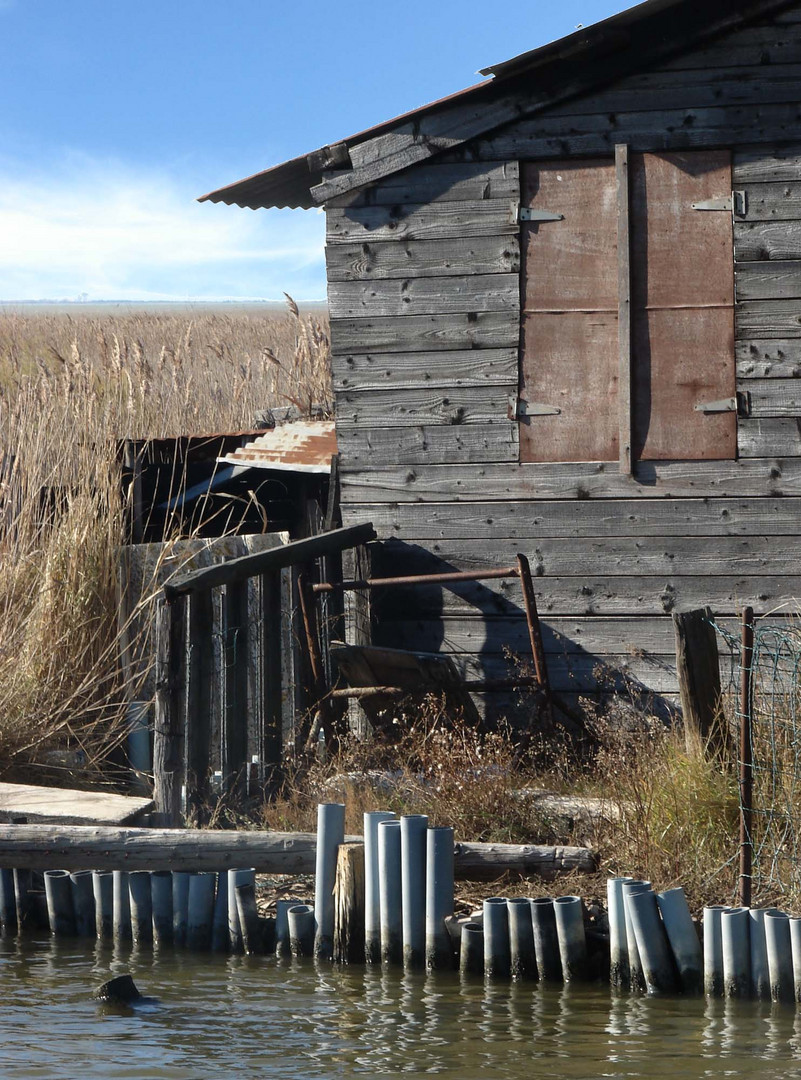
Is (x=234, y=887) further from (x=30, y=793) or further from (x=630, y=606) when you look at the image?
(x=630, y=606)

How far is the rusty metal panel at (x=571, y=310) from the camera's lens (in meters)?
8.27

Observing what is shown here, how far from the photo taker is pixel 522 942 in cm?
564

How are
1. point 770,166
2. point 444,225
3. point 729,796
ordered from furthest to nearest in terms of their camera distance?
point 444,225
point 770,166
point 729,796

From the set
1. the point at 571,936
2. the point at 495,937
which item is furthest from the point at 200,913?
the point at 571,936

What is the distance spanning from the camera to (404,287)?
8.67m

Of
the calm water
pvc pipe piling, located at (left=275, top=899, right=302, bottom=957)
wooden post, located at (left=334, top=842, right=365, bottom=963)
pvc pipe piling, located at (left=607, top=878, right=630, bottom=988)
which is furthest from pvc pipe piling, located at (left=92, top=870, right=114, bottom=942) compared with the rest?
pvc pipe piling, located at (left=607, top=878, right=630, bottom=988)

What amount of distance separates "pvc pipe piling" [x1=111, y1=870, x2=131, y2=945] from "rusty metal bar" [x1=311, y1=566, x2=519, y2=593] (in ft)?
8.29

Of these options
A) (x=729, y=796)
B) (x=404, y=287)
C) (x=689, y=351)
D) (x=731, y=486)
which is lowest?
(x=729, y=796)

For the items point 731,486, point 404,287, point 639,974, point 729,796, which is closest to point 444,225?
point 404,287

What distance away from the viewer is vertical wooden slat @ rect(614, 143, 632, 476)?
26.7 ft


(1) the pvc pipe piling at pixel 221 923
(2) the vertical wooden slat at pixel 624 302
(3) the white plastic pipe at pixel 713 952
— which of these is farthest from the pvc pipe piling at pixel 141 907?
(2) the vertical wooden slat at pixel 624 302

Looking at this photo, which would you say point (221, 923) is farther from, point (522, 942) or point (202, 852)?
point (522, 942)

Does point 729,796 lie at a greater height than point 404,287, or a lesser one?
lesser

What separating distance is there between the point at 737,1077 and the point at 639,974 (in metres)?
1.03
